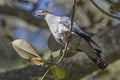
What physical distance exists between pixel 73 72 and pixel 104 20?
89 centimetres

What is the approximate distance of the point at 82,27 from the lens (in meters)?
3.24

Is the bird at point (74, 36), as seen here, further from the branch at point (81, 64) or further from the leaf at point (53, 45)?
the branch at point (81, 64)

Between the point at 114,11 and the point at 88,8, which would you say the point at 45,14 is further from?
the point at 88,8

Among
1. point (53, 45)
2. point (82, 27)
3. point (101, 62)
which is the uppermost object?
point (53, 45)

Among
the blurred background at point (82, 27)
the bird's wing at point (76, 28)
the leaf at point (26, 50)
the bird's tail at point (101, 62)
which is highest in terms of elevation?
the leaf at point (26, 50)

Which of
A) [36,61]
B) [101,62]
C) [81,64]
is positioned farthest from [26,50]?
[81,64]

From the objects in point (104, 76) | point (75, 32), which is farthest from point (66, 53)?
point (104, 76)

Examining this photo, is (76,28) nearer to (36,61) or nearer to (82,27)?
(36,61)

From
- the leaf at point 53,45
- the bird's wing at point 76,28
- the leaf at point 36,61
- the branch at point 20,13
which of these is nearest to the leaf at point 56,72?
the leaf at point 36,61

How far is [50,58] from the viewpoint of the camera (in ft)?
5.79

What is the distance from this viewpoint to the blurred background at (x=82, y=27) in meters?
2.74

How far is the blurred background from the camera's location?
8.98 feet

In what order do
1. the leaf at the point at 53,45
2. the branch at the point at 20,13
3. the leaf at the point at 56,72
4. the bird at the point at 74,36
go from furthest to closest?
the branch at the point at 20,13 < the bird at the point at 74,36 < the leaf at the point at 53,45 < the leaf at the point at 56,72

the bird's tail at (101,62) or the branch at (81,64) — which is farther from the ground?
the bird's tail at (101,62)
